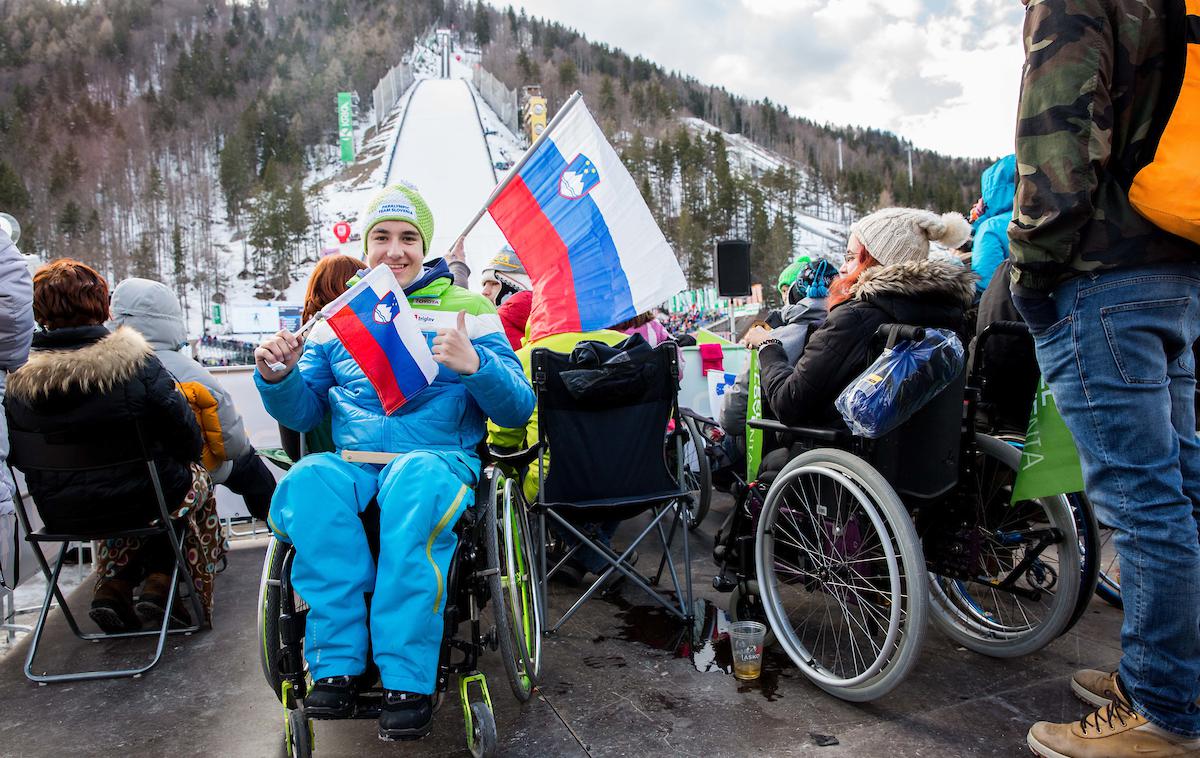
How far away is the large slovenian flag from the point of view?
3.47m

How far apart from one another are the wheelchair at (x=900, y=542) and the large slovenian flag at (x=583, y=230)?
1078mm

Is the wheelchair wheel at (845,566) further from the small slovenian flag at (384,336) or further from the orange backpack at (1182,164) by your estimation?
the small slovenian flag at (384,336)

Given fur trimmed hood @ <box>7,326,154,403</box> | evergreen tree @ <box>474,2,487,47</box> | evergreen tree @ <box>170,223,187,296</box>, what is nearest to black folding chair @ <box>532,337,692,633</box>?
fur trimmed hood @ <box>7,326,154,403</box>

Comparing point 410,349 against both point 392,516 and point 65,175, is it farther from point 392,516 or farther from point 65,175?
point 65,175

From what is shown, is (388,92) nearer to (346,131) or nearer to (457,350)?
(346,131)

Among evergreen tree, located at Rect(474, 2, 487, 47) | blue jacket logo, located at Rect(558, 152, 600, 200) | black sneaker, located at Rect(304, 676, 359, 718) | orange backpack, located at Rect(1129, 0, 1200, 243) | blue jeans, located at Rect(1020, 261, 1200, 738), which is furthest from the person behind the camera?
evergreen tree, located at Rect(474, 2, 487, 47)

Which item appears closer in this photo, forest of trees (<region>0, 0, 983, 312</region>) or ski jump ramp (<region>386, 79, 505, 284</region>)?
ski jump ramp (<region>386, 79, 505, 284</region>)

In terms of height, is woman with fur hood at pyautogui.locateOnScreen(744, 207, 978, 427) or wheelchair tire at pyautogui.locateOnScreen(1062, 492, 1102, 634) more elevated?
woman with fur hood at pyautogui.locateOnScreen(744, 207, 978, 427)

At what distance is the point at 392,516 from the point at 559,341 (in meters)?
1.53

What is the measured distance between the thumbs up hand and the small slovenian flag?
0.09m

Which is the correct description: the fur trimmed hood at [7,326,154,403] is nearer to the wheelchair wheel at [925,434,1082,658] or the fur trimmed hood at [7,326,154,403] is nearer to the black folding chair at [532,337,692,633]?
the black folding chair at [532,337,692,633]

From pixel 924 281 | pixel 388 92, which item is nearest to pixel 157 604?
pixel 924 281

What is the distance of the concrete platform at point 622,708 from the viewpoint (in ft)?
6.80

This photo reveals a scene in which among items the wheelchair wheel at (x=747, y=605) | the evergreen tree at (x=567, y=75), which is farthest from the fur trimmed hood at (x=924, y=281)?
the evergreen tree at (x=567, y=75)
